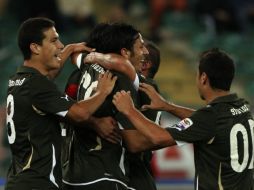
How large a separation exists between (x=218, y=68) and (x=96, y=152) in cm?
92

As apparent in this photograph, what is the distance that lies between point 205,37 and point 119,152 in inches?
283

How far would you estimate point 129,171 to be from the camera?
459cm

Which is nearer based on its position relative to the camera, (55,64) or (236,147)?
(236,147)

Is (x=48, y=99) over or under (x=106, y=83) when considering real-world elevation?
under

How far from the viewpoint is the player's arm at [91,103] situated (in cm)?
423

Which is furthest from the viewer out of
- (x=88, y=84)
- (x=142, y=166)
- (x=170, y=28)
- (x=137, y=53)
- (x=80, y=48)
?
(x=170, y=28)

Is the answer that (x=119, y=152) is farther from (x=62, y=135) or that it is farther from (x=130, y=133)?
(x=62, y=135)

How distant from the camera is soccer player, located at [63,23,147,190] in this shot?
4.32 metres

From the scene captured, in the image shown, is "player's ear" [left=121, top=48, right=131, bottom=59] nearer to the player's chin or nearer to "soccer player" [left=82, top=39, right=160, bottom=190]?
"soccer player" [left=82, top=39, right=160, bottom=190]

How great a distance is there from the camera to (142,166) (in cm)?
472

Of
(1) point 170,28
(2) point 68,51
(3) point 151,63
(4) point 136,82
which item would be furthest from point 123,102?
(1) point 170,28

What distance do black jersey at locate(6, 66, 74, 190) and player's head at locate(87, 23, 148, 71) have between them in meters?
0.42

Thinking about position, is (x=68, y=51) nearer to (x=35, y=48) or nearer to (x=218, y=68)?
(x=35, y=48)

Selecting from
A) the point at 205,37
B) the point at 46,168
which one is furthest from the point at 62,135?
the point at 205,37
